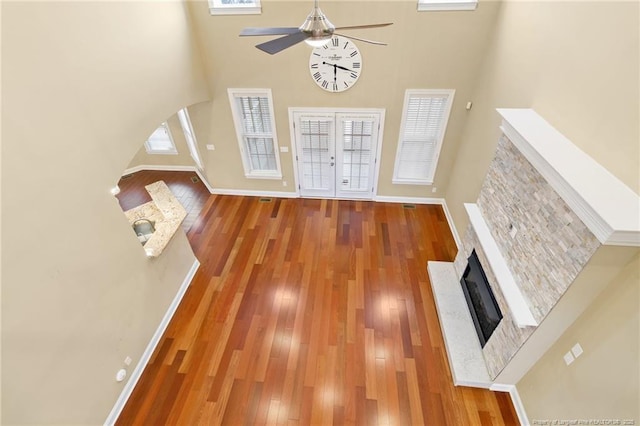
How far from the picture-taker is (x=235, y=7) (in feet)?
13.7

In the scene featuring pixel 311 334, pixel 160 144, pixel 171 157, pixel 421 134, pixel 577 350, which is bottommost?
pixel 311 334

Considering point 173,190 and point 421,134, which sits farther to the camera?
point 173,190

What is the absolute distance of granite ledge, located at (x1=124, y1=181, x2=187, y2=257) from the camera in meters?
3.63

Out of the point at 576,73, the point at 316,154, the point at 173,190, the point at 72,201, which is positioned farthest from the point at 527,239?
the point at 173,190

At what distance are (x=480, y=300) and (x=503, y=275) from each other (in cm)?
81

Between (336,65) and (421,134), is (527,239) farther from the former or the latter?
(336,65)

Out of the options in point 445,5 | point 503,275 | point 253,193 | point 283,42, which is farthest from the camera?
point 253,193

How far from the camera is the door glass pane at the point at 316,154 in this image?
5.30m

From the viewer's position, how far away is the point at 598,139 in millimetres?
2242

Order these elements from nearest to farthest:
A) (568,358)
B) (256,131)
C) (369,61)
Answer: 1. (568,358)
2. (369,61)
3. (256,131)

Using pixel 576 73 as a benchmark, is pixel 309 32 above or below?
above

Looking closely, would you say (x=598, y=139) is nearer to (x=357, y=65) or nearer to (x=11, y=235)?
(x=357, y=65)

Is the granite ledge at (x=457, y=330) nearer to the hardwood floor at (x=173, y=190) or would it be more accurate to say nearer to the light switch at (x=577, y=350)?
the light switch at (x=577, y=350)

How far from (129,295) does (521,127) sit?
4.44m
